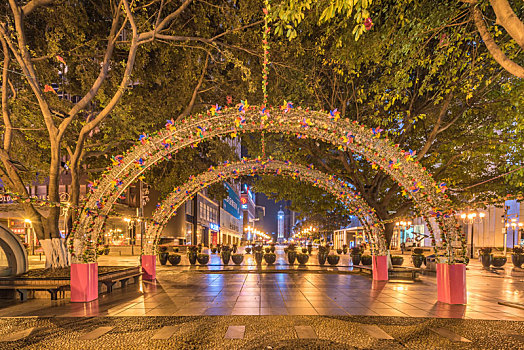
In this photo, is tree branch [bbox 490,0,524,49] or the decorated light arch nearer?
tree branch [bbox 490,0,524,49]

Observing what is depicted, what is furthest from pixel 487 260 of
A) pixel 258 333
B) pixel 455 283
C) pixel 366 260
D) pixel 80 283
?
pixel 80 283

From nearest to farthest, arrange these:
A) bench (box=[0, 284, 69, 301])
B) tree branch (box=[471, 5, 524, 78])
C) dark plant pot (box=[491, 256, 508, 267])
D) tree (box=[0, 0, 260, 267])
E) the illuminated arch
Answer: tree branch (box=[471, 5, 524, 78]) → the illuminated arch → bench (box=[0, 284, 69, 301]) → tree (box=[0, 0, 260, 267]) → dark plant pot (box=[491, 256, 508, 267])

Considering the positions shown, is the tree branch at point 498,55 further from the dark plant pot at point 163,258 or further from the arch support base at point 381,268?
the dark plant pot at point 163,258

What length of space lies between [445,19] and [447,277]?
263 inches

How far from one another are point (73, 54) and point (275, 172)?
8576mm

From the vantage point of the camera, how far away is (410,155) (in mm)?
8438

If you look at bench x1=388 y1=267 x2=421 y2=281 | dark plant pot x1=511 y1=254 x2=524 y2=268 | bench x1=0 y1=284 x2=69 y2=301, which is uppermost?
bench x1=0 y1=284 x2=69 y2=301

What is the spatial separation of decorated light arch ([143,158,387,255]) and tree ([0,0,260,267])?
285 cm

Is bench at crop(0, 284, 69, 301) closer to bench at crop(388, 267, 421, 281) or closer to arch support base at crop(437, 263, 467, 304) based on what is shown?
arch support base at crop(437, 263, 467, 304)

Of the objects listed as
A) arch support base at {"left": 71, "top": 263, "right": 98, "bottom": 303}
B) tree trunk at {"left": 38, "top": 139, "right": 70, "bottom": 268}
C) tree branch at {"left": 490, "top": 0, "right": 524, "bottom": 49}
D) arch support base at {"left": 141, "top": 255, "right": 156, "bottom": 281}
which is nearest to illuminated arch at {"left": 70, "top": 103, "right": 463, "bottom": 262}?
arch support base at {"left": 71, "top": 263, "right": 98, "bottom": 303}

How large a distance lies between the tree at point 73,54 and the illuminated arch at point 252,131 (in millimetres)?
2020

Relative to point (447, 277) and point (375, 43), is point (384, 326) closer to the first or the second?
point (447, 277)

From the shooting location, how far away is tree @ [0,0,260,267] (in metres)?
9.27

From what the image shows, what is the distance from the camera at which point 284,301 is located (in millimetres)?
8750
